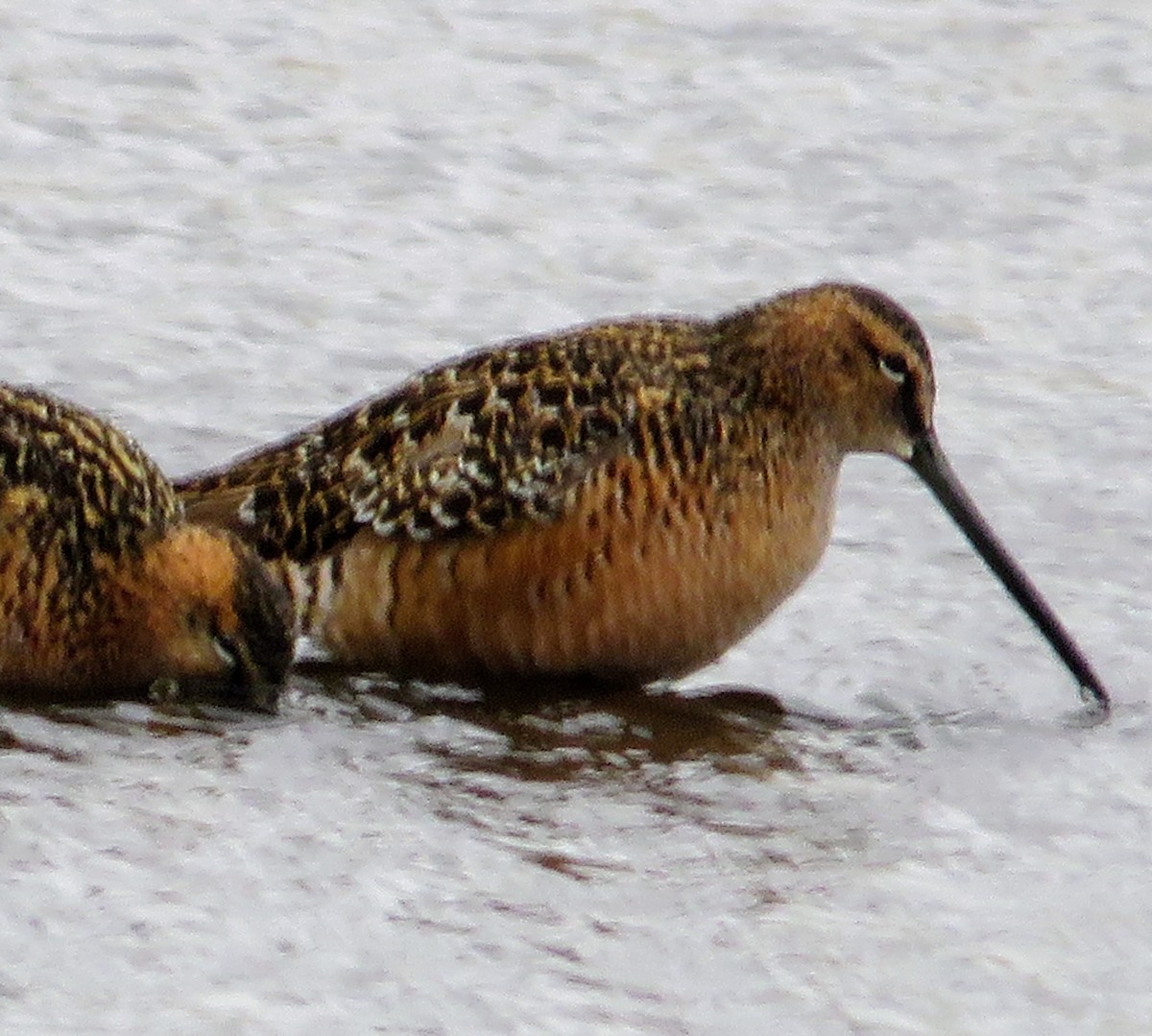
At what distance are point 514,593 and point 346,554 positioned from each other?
1.12 feet

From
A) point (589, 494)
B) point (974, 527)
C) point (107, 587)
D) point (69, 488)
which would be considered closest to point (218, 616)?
point (107, 587)

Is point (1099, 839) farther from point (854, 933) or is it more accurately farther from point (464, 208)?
point (464, 208)

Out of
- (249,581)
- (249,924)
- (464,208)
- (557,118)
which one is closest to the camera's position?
(249,924)

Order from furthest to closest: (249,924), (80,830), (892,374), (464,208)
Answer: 1. (464,208)
2. (892,374)
3. (80,830)
4. (249,924)

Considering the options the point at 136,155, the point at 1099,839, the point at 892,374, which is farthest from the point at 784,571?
the point at 136,155

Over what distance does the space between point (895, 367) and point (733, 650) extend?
0.63 meters

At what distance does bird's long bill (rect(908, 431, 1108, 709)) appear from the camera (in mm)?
6312

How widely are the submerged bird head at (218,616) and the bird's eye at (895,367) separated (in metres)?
1.28

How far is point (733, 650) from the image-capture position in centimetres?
640

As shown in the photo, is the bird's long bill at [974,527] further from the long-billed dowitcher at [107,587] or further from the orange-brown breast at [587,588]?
the long-billed dowitcher at [107,587]

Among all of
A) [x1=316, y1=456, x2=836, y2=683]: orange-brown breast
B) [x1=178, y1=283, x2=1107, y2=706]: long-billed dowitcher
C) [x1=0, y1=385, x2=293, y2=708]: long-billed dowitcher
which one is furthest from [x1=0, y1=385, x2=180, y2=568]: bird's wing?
[x1=316, y1=456, x2=836, y2=683]: orange-brown breast

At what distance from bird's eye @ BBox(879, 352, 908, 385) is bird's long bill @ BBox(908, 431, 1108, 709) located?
0.15 m

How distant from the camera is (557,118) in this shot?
353 inches

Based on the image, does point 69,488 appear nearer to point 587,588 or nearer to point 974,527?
point 587,588
